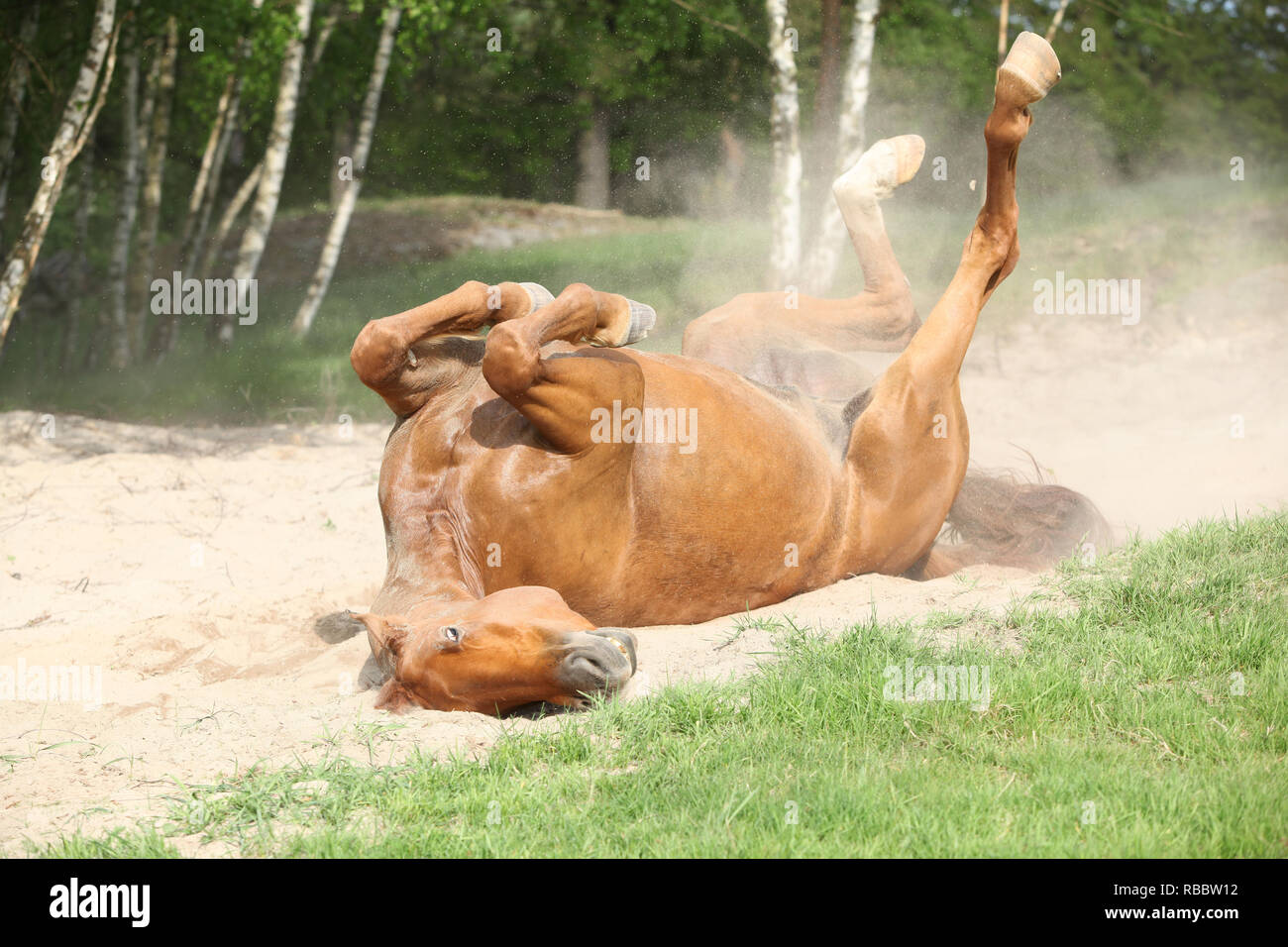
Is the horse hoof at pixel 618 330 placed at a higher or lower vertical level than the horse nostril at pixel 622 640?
higher

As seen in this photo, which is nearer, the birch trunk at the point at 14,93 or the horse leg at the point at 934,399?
the horse leg at the point at 934,399

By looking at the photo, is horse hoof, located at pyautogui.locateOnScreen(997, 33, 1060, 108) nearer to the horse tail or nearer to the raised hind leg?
the raised hind leg

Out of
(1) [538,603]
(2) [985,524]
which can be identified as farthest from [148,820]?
(2) [985,524]

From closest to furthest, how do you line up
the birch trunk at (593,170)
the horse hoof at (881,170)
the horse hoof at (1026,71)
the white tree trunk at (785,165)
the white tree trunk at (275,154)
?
the horse hoof at (1026,71), the horse hoof at (881,170), the white tree trunk at (785,165), the white tree trunk at (275,154), the birch trunk at (593,170)

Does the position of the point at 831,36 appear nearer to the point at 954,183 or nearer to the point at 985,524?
the point at 954,183

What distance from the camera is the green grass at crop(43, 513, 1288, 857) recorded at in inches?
102

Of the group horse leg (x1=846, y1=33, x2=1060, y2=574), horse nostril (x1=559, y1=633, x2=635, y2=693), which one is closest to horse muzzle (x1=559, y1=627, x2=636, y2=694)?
horse nostril (x1=559, y1=633, x2=635, y2=693)

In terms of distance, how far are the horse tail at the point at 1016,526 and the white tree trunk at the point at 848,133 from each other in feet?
18.3

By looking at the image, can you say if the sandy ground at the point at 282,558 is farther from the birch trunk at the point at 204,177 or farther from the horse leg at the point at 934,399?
the birch trunk at the point at 204,177

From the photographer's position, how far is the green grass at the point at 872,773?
2.59 metres

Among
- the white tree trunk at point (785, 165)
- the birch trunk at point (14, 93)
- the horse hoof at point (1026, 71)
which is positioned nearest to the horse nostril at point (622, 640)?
the horse hoof at point (1026, 71)

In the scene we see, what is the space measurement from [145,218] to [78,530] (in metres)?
8.05

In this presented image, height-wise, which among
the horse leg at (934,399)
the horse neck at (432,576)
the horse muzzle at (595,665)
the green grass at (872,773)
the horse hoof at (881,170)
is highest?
the horse hoof at (881,170)

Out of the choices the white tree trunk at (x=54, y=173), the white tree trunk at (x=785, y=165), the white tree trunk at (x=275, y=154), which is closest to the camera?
the white tree trunk at (x=54, y=173)
